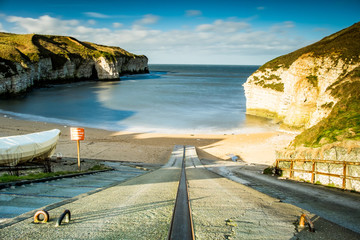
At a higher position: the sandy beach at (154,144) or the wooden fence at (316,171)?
the wooden fence at (316,171)

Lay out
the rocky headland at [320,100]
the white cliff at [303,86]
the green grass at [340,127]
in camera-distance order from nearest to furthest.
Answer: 1. the rocky headland at [320,100]
2. the green grass at [340,127]
3. the white cliff at [303,86]

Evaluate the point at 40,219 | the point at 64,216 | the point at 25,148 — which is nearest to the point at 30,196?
the point at 40,219

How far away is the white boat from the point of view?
1265 cm

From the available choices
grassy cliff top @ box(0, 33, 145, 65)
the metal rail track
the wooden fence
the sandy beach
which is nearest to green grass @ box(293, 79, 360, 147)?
the wooden fence

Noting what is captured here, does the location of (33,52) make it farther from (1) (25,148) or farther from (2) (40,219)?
(2) (40,219)

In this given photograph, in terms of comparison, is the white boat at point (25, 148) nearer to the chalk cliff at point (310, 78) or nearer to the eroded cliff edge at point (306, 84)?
the eroded cliff edge at point (306, 84)

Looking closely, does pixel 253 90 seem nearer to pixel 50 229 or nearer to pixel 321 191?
pixel 321 191

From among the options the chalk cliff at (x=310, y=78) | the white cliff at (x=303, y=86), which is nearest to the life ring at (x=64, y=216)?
the chalk cliff at (x=310, y=78)

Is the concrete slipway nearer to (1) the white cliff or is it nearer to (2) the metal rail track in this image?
(2) the metal rail track

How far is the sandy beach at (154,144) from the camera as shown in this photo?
893 inches

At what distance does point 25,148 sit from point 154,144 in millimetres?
16059

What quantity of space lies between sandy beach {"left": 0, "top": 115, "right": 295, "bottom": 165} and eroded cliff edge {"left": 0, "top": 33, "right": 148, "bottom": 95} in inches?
1376

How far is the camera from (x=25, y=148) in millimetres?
13961

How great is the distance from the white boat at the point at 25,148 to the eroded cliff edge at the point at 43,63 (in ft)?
185
